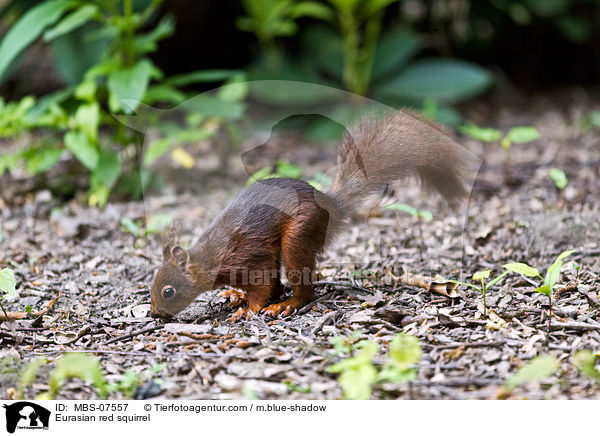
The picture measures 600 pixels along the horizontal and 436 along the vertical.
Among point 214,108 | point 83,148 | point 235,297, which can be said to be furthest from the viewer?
point 214,108

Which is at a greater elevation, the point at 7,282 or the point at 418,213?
the point at 418,213

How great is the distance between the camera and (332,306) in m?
3.62

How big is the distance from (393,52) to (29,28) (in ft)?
13.6

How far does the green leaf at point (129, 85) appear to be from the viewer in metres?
4.71

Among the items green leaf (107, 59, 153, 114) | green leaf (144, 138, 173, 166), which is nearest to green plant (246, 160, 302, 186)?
green leaf (107, 59, 153, 114)

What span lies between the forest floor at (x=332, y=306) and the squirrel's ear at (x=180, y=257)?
0.98ft

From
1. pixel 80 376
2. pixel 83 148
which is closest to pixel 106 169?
pixel 83 148

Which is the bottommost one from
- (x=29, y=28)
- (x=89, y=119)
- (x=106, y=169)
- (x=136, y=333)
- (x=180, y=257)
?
(x=136, y=333)

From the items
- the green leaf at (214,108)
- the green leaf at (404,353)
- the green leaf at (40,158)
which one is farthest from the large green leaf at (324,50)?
the green leaf at (404,353)

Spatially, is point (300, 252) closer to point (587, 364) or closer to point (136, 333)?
point (136, 333)

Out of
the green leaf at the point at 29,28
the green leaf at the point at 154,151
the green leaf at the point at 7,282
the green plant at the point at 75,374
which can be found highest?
the green leaf at the point at 29,28

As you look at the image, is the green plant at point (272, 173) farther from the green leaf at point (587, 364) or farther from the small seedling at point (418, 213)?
the green leaf at point (587, 364)
